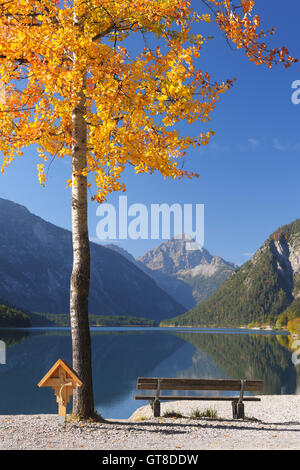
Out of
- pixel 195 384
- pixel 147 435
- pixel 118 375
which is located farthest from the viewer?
pixel 118 375

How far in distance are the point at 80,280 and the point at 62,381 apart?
91.6 inches

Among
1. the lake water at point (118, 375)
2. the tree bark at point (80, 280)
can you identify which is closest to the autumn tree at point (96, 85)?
the tree bark at point (80, 280)

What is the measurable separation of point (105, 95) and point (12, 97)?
312 cm

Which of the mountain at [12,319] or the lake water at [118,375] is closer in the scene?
the lake water at [118,375]

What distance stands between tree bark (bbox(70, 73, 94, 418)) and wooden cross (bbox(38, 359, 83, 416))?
28.8 inches

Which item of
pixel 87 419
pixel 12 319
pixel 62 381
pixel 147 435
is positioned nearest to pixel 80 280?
pixel 62 381

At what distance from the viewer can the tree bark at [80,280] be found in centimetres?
1040

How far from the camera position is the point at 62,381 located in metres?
9.67

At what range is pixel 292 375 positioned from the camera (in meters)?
44.6

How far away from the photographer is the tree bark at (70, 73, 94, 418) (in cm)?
1040

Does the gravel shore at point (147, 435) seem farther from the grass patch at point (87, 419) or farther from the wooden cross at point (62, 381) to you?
the wooden cross at point (62, 381)

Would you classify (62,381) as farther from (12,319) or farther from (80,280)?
(12,319)

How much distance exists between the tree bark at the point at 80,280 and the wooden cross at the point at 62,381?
0.73 meters
